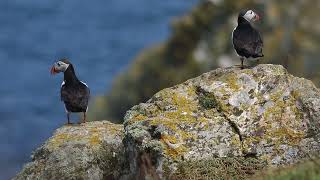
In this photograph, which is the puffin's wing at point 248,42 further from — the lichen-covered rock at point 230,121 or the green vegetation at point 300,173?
the green vegetation at point 300,173

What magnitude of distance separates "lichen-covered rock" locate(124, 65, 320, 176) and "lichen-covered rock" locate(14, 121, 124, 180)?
88cm

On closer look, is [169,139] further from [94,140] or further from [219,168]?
[94,140]

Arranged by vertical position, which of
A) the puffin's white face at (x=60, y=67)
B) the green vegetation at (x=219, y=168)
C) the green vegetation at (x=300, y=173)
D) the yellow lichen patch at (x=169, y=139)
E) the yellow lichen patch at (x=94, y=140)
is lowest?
the green vegetation at (x=300, y=173)

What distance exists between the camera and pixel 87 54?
11056 cm

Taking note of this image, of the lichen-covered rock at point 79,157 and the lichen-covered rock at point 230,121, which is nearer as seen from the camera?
the lichen-covered rock at point 230,121

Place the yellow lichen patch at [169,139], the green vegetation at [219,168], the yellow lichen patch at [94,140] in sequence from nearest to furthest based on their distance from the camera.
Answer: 1. the green vegetation at [219,168]
2. the yellow lichen patch at [169,139]
3. the yellow lichen patch at [94,140]

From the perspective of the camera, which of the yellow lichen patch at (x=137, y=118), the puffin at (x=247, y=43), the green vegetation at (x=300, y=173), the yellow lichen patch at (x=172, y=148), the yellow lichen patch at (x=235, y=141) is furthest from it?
the puffin at (x=247, y=43)

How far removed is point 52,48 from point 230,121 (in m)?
94.9

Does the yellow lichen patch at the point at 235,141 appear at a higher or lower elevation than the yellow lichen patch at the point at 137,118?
lower

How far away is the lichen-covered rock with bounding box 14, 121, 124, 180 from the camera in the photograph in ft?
64.3

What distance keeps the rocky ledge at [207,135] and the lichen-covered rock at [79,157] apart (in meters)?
0.02

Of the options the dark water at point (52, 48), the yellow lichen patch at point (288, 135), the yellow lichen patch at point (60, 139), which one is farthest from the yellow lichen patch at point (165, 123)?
the dark water at point (52, 48)

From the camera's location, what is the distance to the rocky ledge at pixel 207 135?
18312 mm

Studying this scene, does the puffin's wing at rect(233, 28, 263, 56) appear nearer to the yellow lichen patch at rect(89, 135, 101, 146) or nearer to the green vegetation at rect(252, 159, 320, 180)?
the yellow lichen patch at rect(89, 135, 101, 146)
